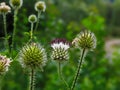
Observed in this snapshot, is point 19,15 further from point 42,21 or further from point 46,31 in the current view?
point 46,31

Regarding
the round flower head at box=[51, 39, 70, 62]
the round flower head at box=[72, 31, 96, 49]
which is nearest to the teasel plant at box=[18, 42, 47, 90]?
the round flower head at box=[51, 39, 70, 62]

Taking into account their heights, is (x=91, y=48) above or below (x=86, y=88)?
below

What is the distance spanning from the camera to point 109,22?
136 feet

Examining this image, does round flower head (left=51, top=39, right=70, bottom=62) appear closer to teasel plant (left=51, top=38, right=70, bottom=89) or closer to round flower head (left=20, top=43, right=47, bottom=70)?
teasel plant (left=51, top=38, right=70, bottom=89)

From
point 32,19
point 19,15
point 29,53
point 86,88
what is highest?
point 86,88

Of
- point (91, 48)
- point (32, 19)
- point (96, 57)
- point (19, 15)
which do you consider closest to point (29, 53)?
point (91, 48)

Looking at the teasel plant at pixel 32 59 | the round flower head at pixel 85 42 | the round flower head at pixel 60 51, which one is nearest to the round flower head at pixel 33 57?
the teasel plant at pixel 32 59

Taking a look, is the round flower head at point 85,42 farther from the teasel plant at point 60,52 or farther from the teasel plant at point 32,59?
the teasel plant at point 32,59

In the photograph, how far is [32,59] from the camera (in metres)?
2.26

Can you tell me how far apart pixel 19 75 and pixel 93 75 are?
1387 millimetres

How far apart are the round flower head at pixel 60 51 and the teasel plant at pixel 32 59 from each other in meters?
0.12

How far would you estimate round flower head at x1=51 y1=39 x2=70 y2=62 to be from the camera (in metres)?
2.42

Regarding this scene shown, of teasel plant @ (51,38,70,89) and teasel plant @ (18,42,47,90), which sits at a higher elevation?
teasel plant @ (51,38,70,89)

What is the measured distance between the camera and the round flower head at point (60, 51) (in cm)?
242
